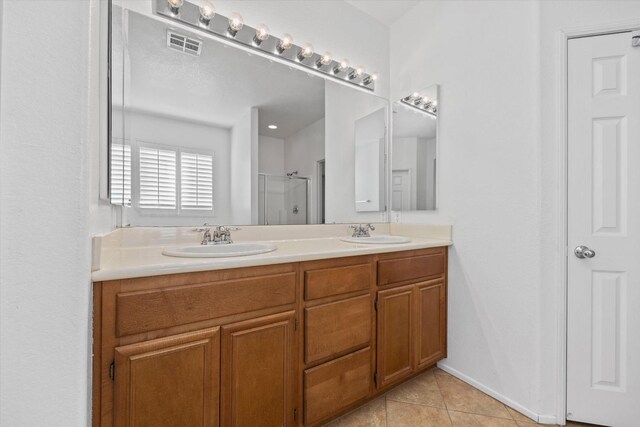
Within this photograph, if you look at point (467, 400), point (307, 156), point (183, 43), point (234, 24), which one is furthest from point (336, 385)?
point (234, 24)

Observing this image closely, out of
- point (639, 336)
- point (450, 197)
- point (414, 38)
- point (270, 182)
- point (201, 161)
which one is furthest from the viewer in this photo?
point (414, 38)

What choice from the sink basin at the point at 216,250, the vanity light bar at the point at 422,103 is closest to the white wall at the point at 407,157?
the vanity light bar at the point at 422,103

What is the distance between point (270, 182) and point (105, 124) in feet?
2.99

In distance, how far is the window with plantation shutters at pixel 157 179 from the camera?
1.41 meters

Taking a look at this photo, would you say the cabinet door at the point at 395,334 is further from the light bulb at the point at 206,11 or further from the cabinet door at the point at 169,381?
the light bulb at the point at 206,11

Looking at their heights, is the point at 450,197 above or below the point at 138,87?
below

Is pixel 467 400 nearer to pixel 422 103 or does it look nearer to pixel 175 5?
pixel 422 103

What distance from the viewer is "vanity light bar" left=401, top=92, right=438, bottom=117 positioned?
2.04m

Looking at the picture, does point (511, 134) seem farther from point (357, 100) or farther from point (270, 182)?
point (270, 182)

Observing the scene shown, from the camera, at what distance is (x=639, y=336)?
1.32 m

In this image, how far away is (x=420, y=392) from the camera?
1.68 metres

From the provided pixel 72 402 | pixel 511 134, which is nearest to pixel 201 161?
pixel 72 402

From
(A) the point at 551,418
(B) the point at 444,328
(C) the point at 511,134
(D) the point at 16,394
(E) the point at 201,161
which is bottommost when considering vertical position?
(A) the point at 551,418

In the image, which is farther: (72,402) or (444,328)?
(444,328)
